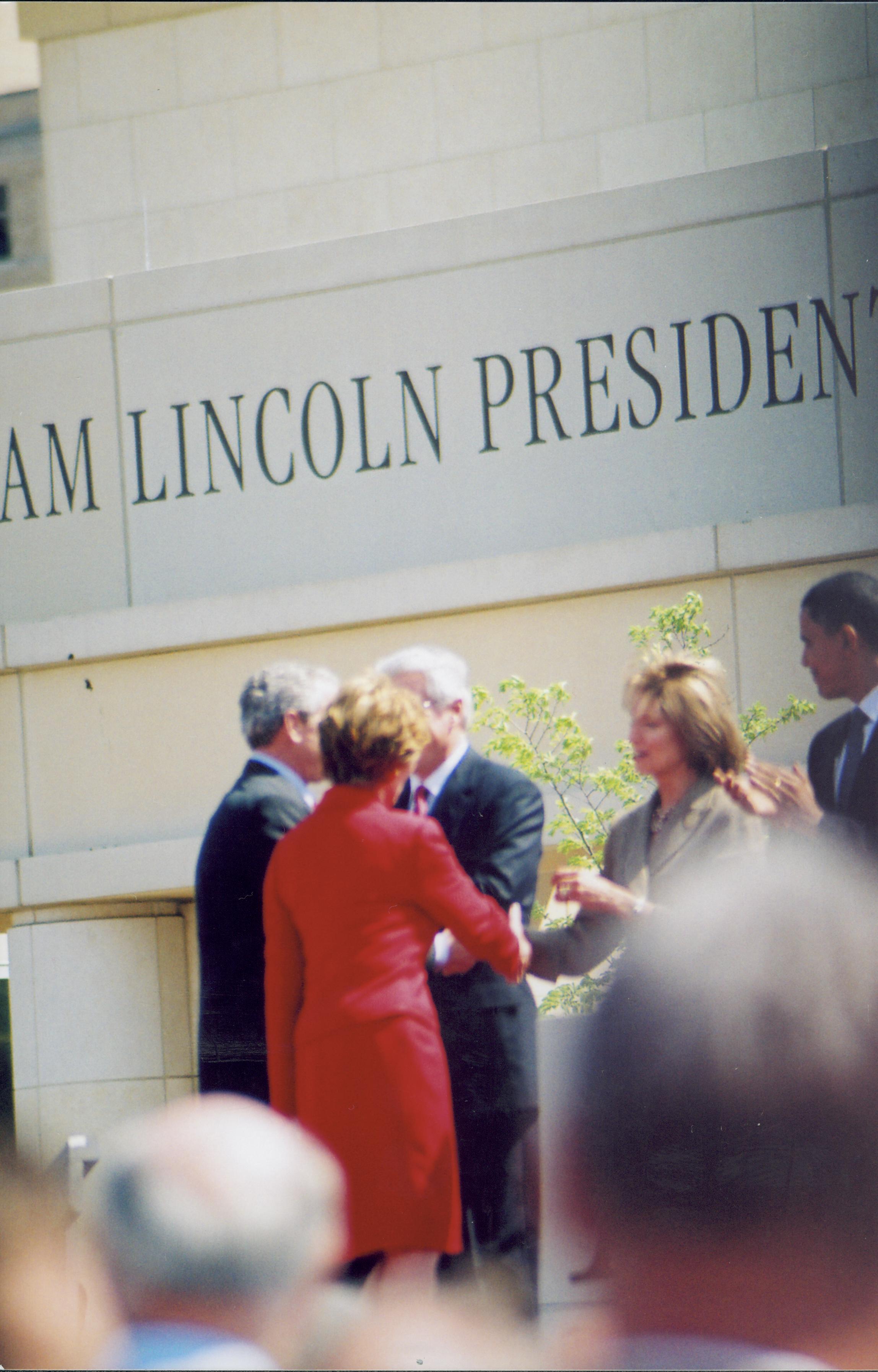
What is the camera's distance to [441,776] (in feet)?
11.6

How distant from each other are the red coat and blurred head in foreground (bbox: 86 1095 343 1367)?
1767 millimetres

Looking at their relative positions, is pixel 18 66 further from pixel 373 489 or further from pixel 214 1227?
pixel 214 1227

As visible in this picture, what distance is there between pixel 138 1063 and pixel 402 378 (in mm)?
2559

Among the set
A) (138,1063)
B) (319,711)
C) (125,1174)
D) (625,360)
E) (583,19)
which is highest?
(583,19)

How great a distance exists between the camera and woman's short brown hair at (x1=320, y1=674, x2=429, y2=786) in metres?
3.10

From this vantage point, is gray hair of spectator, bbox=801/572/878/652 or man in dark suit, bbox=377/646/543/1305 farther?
gray hair of spectator, bbox=801/572/878/652

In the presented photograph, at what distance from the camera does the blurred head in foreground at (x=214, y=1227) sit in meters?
1.17

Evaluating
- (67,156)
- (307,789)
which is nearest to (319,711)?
(307,789)

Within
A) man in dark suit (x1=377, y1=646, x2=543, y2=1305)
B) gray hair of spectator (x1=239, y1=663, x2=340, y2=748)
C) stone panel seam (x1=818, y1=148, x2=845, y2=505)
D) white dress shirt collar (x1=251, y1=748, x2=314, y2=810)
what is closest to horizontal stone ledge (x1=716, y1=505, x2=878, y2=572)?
stone panel seam (x1=818, y1=148, x2=845, y2=505)

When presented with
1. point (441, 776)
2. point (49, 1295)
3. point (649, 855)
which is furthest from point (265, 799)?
point (49, 1295)

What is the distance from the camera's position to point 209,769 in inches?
212

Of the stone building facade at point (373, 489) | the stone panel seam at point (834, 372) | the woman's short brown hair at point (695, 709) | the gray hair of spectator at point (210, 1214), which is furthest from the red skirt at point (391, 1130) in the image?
the stone panel seam at point (834, 372)

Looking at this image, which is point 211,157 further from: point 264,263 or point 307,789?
point 307,789

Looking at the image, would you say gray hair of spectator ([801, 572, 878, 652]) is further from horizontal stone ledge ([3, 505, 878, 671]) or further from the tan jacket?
the tan jacket
